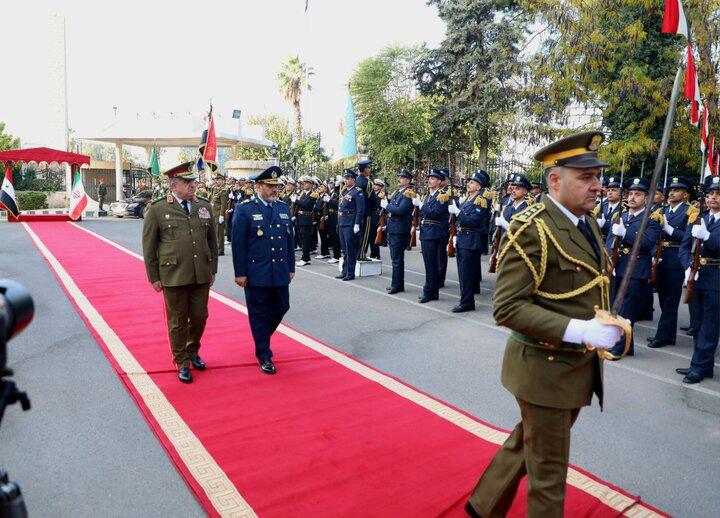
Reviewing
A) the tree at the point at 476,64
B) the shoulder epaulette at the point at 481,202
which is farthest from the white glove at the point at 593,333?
the tree at the point at 476,64

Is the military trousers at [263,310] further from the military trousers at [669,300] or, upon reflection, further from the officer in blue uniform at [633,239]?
the military trousers at [669,300]

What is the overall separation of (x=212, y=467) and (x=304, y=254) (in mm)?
9447

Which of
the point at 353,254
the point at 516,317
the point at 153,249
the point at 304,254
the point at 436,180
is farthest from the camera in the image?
the point at 304,254

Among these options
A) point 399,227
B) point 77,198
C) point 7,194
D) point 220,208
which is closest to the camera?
point 399,227

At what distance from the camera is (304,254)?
42.0 ft

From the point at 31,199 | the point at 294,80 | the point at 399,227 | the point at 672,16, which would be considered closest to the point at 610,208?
the point at 672,16

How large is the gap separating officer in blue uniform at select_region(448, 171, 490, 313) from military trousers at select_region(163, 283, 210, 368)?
13.5ft

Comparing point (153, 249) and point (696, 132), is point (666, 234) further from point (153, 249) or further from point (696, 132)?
point (696, 132)

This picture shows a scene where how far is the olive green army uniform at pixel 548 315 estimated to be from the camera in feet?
7.77

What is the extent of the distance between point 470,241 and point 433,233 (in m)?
0.79

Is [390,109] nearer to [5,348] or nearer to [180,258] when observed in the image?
[180,258]

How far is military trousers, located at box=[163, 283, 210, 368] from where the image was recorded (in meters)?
4.91

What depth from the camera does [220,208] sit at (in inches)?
577

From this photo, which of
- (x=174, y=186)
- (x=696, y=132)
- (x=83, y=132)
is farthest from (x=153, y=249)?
(x=83, y=132)
